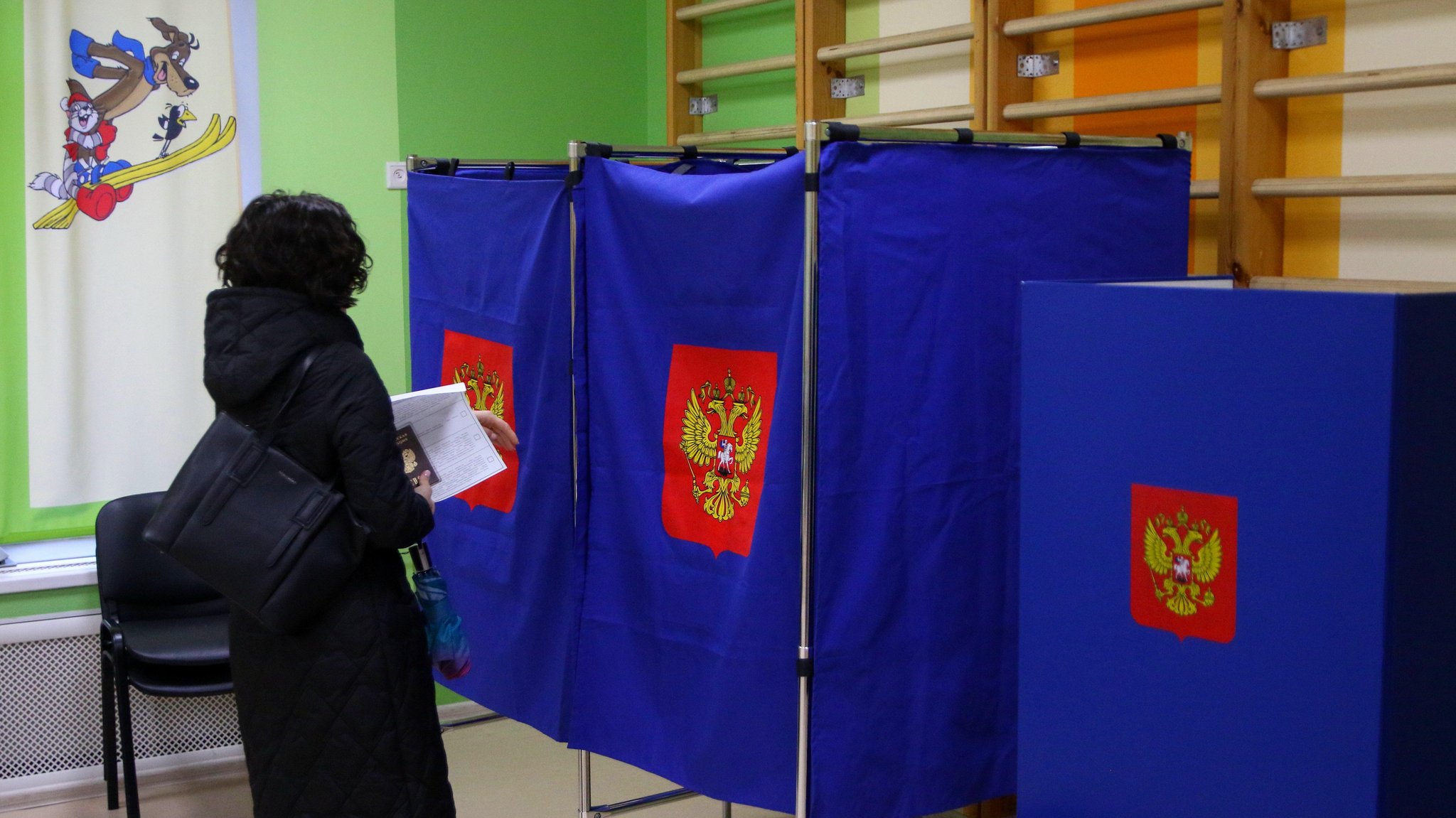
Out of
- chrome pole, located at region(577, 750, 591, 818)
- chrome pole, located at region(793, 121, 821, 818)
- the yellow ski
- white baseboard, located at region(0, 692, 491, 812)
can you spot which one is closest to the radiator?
white baseboard, located at region(0, 692, 491, 812)

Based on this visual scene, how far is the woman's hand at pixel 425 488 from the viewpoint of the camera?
2.14 meters

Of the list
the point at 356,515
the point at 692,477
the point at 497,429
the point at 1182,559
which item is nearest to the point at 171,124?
the point at 497,429

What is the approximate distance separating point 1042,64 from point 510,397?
141cm

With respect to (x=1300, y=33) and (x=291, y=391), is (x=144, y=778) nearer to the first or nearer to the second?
(x=291, y=391)

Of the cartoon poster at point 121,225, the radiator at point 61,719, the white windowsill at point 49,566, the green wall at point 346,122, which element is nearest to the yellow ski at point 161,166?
the cartoon poster at point 121,225

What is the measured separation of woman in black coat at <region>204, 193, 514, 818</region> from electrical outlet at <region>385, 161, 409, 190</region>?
1698 mm

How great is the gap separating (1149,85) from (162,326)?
2564mm

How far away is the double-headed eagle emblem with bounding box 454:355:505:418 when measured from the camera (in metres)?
2.59

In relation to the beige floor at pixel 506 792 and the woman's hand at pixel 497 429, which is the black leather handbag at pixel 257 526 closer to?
the woman's hand at pixel 497 429

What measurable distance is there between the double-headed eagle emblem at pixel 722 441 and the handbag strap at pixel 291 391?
612 millimetres

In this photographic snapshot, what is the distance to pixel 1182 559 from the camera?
5.59 ft

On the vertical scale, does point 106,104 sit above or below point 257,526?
above

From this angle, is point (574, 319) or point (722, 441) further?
point (574, 319)

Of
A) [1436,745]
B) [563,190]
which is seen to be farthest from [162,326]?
[1436,745]
